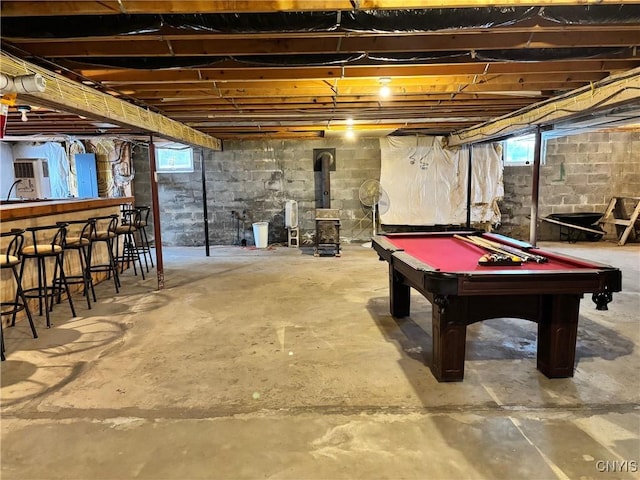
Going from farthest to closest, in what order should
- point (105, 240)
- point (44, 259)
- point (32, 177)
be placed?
point (32, 177), point (105, 240), point (44, 259)

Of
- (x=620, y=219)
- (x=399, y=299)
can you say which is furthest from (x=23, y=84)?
(x=620, y=219)

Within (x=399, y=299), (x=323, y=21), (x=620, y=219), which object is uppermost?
(x=323, y=21)

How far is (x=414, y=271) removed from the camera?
2852 mm

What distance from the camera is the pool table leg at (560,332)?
285 cm

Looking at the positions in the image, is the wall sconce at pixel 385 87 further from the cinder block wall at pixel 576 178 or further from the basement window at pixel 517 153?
the cinder block wall at pixel 576 178

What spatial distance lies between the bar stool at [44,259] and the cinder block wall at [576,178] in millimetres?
7935

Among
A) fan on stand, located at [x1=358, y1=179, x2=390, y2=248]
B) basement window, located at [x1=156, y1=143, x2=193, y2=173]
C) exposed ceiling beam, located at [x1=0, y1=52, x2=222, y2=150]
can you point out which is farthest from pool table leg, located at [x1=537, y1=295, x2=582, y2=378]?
basement window, located at [x1=156, y1=143, x2=193, y2=173]

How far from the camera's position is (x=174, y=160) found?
9227mm

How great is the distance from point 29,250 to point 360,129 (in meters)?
5.09

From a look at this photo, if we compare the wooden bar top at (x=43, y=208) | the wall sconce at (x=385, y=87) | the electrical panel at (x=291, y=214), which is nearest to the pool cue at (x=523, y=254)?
the wall sconce at (x=385, y=87)

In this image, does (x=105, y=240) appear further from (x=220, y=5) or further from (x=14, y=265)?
(x=220, y=5)

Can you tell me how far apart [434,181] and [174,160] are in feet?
18.2

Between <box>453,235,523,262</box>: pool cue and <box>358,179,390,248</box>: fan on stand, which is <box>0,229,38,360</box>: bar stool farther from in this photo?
<box>358,179,390,248</box>: fan on stand

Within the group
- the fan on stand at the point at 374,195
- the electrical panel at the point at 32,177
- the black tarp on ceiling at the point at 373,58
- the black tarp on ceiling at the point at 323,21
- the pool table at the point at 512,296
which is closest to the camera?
the black tarp on ceiling at the point at 323,21
